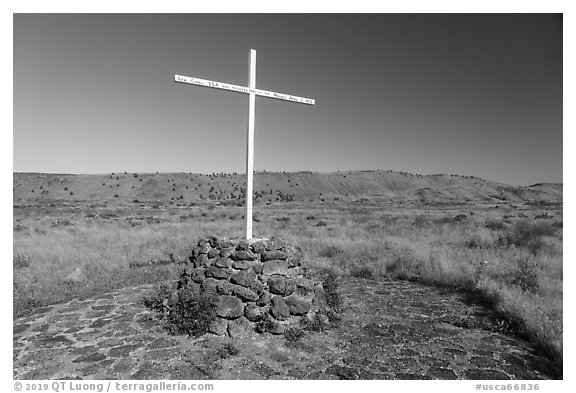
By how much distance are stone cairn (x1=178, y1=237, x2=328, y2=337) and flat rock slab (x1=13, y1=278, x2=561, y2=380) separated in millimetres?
353

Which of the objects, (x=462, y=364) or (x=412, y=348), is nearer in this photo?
(x=462, y=364)

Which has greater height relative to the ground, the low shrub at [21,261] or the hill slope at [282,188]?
the hill slope at [282,188]

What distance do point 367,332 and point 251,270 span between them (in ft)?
7.69

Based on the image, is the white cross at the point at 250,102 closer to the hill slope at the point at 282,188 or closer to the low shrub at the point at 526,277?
the low shrub at the point at 526,277

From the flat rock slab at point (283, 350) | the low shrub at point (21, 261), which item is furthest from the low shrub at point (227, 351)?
the low shrub at point (21, 261)

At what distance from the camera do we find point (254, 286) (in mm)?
6430

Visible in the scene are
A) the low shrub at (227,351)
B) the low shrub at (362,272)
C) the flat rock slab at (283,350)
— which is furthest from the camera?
the low shrub at (362,272)

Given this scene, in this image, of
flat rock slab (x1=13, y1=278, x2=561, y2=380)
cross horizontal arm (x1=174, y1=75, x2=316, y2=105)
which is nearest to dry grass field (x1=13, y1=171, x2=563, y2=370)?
flat rock slab (x1=13, y1=278, x2=561, y2=380)

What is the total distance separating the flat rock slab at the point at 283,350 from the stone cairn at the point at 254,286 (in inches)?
13.9

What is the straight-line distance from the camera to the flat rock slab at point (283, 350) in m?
4.83

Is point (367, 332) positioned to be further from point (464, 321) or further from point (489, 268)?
point (489, 268)

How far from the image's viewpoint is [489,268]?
10.2 m

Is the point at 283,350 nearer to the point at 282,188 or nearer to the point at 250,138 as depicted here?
the point at 250,138
